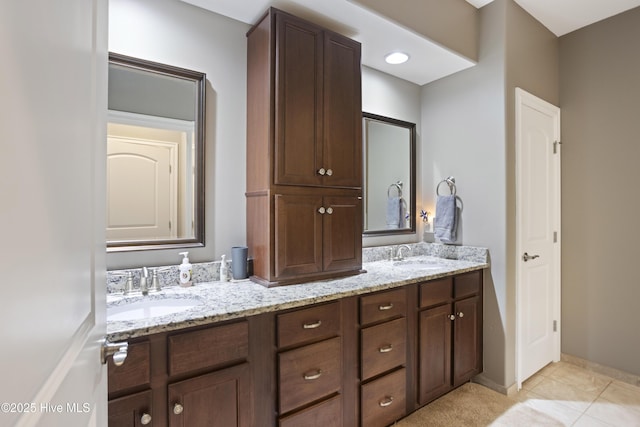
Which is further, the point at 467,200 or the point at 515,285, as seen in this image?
the point at 467,200

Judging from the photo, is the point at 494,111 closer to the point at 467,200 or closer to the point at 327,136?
the point at 467,200

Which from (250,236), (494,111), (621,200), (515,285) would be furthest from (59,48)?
(621,200)

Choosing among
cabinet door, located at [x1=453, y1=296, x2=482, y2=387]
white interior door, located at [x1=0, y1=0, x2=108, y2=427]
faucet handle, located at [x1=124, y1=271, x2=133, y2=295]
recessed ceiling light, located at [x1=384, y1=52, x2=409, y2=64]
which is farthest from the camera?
recessed ceiling light, located at [x1=384, y1=52, x2=409, y2=64]

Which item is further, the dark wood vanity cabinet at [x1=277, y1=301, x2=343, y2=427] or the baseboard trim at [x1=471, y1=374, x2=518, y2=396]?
the baseboard trim at [x1=471, y1=374, x2=518, y2=396]

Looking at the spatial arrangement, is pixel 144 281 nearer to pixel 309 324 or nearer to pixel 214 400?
pixel 214 400

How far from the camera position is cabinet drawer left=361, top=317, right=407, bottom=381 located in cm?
170

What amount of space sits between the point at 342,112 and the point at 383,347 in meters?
1.40

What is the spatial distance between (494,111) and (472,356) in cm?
181

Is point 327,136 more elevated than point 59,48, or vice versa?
point 327,136

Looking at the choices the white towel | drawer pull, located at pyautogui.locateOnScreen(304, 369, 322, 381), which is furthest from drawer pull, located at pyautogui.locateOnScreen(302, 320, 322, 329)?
the white towel

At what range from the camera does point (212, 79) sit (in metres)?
1.82

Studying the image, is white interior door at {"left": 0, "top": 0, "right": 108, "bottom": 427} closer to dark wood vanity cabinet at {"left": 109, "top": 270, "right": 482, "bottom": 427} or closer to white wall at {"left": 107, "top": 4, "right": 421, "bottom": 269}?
dark wood vanity cabinet at {"left": 109, "top": 270, "right": 482, "bottom": 427}

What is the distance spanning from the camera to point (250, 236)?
187 centimetres

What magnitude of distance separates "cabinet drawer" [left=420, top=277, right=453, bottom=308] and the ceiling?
163 centimetres
